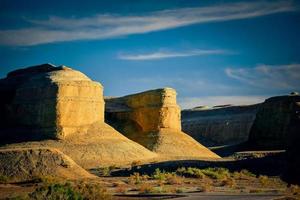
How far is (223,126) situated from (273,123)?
3503cm

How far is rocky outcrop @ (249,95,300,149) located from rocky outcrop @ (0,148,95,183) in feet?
123

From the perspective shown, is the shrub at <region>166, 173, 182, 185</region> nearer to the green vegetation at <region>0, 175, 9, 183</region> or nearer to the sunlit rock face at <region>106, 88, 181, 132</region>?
the green vegetation at <region>0, 175, 9, 183</region>

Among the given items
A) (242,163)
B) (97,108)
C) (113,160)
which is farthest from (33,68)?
(242,163)

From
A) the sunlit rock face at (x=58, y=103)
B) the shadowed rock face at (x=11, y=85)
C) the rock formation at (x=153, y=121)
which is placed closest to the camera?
the sunlit rock face at (x=58, y=103)

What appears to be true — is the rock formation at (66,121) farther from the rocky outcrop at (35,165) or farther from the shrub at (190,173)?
the rocky outcrop at (35,165)

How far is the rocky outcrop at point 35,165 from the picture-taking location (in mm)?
33312

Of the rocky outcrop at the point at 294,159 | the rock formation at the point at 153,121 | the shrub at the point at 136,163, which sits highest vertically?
the rock formation at the point at 153,121

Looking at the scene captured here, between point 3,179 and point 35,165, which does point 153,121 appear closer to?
point 35,165

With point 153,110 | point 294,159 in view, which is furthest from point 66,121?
point 294,159

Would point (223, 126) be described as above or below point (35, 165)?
above

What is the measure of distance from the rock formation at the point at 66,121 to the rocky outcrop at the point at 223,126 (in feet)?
161

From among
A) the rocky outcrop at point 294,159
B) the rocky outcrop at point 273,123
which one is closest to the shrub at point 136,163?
the rocky outcrop at point 273,123

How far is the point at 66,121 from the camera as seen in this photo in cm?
5150

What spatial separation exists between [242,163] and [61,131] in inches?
590
